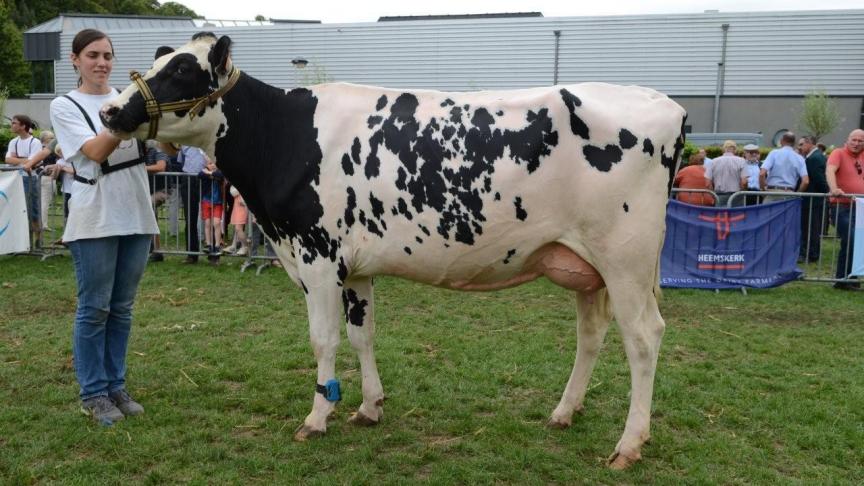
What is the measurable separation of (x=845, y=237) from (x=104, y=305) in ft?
32.8

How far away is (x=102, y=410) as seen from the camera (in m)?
4.85

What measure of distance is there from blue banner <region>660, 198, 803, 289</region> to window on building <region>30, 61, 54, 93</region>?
50.2 meters

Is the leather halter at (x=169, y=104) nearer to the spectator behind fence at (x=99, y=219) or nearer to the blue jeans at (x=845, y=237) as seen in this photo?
the spectator behind fence at (x=99, y=219)

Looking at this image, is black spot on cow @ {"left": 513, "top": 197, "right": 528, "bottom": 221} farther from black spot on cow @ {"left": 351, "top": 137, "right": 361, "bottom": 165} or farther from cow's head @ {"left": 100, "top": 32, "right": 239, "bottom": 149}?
cow's head @ {"left": 100, "top": 32, "right": 239, "bottom": 149}

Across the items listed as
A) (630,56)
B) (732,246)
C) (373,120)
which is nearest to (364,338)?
(373,120)

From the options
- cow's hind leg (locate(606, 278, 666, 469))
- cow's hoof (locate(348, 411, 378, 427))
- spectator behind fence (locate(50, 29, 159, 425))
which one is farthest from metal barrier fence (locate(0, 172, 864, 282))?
cow's hind leg (locate(606, 278, 666, 469))

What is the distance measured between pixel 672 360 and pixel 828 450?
205 centimetres

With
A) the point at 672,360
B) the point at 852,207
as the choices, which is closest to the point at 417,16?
the point at 852,207

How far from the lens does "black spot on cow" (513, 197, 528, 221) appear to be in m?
4.16

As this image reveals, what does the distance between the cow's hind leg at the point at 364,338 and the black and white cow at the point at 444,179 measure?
0.28m

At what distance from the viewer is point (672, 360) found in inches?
257

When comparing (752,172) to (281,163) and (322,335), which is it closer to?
(322,335)

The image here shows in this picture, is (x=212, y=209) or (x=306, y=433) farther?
(x=212, y=209)

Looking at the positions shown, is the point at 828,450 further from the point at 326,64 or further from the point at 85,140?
the point at 326,64
